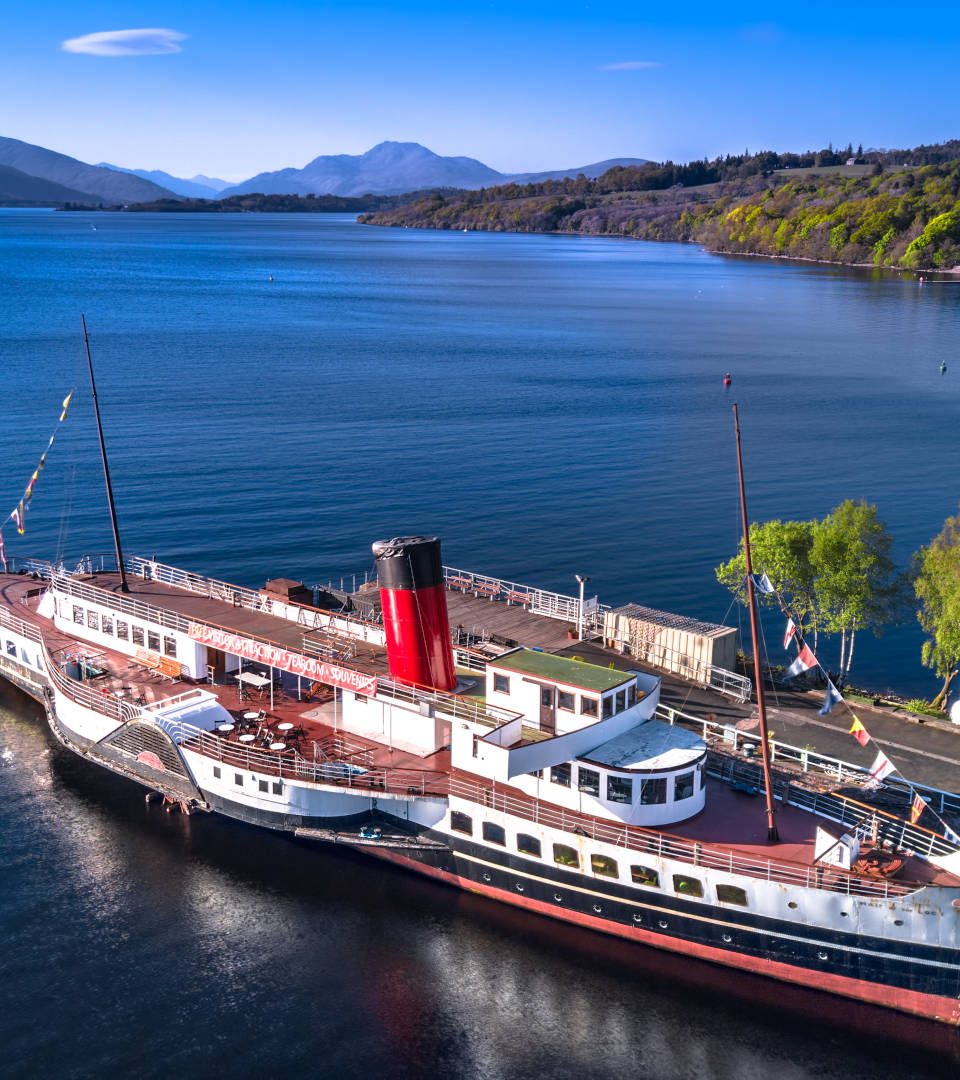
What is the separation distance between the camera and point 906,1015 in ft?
82.1

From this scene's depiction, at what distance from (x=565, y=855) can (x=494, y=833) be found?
2074 mm

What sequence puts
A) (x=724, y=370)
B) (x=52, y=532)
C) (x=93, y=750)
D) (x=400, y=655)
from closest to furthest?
1. (x=400, y=655)
2. (x=93, y=750)
3. (x=52, y=532)
4. (x=724, y=370)

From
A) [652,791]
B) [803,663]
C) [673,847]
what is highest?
[803,663]

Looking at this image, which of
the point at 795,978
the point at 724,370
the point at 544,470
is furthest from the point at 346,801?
the point at 724,370

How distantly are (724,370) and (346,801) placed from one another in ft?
286

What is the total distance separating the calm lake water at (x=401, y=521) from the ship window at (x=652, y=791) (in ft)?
12.6

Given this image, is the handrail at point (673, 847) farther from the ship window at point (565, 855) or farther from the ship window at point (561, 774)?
the ship window at point (561, 774)

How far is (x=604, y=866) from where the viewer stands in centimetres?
2722

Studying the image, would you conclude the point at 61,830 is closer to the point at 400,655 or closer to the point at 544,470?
the point at 400,655

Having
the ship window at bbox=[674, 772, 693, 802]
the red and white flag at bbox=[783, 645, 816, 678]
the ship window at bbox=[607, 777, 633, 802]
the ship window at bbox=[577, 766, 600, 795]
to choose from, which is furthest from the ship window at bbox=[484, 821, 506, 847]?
the red and white flag at bbox=[783, 645, 816, 678]

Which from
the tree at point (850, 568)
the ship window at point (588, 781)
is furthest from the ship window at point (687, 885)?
the tree at point (850, 568)

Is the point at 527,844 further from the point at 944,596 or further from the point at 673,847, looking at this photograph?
the point at 944,596


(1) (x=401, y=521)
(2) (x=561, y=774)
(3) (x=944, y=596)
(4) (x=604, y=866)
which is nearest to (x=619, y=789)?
(2) (x=561, y=774)

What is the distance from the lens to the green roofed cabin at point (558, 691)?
2864 cm
